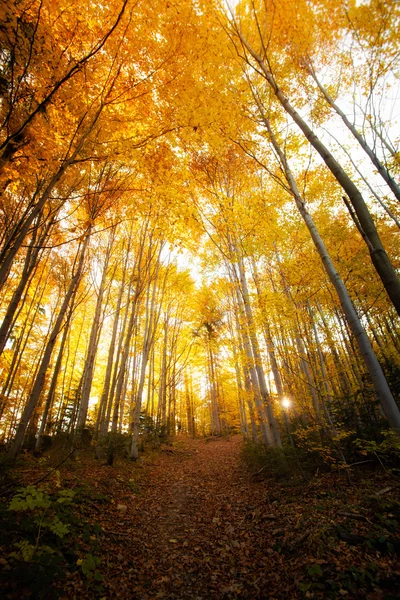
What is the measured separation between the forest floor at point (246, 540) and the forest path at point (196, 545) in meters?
0.01

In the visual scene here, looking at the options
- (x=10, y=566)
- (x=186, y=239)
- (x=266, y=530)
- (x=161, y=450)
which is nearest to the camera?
(x=10, y=566)

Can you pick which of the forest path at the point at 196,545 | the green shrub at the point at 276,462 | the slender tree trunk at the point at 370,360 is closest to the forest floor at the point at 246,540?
the forest path at the point at 196,545

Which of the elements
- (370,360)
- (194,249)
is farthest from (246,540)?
(194,249)

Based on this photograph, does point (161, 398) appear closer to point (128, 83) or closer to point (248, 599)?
point (248, 599)

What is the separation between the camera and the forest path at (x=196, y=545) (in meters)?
2.39

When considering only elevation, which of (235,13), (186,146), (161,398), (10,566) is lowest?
(10,566)

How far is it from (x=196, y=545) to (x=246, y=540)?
670mm

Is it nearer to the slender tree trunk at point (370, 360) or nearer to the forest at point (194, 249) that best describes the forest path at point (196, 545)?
the forest at point (194, 249)

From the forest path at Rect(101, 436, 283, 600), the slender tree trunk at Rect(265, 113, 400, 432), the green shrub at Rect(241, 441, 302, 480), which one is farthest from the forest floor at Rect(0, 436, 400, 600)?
the slender tree trunk at Rect(265, 113, 400, 432)

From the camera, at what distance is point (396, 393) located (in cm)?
537

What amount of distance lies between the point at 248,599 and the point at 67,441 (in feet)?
20.6

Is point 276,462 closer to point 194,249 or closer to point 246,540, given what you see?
point 246,540

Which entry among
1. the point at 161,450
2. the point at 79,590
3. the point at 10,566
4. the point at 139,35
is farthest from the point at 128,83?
the point at 161,450

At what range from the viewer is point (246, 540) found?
3.16 metres
